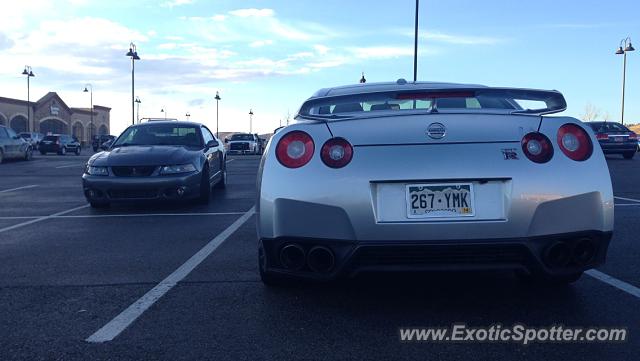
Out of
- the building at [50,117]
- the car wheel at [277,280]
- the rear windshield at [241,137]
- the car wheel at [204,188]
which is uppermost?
the building at [50,117]

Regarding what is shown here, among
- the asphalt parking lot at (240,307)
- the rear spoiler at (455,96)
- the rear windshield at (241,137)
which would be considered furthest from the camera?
the rear windshield at (241,137)

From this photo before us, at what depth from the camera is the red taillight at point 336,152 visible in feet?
10.8

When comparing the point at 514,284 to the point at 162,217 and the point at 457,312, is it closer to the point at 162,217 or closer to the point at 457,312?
the point at 457,312

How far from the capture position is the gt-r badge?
10.7 feet

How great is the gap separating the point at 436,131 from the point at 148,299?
2.13 m

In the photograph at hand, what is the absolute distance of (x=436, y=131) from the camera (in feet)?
10.9

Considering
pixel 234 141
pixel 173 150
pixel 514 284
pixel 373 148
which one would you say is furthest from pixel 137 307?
pixel 234 141

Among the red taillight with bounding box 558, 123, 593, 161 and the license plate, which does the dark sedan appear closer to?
the license plate

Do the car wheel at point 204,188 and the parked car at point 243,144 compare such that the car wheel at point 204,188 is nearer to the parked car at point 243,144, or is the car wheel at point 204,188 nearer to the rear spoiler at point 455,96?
the rear spoiler at point 455,96

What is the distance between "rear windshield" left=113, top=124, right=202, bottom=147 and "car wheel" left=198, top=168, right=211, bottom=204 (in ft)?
2.20

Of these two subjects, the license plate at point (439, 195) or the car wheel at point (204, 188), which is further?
the car wheel at point (204, 188)

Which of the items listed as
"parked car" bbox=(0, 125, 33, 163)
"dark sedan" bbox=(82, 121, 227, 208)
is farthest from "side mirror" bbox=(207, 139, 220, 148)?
"parked car" bbox=(0, 125, 33, 163)

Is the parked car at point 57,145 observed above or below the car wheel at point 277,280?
above

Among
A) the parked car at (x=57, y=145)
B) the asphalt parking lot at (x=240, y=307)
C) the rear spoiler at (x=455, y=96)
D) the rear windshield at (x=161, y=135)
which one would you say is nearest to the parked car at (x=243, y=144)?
the parked car at (x=57, y=145)
